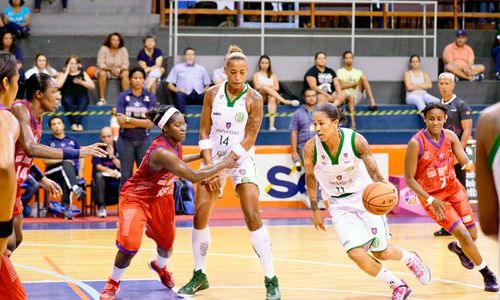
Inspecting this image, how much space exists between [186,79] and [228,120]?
8909 mm

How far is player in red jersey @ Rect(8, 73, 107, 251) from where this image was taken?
244 inches

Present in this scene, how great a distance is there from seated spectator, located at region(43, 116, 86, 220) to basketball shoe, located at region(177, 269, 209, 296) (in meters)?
5.49

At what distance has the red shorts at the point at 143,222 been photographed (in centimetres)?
717

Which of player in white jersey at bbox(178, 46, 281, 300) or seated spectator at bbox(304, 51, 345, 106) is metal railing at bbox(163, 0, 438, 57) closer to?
seated spectator at bbox(304, 51, 345, 106)

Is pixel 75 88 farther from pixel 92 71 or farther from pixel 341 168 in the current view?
pixel 341 168

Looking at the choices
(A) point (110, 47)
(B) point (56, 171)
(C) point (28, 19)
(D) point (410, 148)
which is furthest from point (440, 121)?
(C) point (28, 19)

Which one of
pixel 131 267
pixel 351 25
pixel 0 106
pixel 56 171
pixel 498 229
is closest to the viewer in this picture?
pixel 498 229

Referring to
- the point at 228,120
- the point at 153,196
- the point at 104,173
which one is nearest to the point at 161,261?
the point at 153,196

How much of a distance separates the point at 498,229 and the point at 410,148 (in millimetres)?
5472

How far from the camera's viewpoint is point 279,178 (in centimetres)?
1445

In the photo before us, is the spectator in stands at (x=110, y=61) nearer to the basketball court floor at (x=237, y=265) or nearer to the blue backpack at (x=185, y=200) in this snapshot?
the blue backpack at (x=185, y=200)

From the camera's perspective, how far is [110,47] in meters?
16.4

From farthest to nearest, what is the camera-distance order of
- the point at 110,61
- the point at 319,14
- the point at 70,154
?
1. the point at 319,14
2. the point at 110,61
3. the point at 70,154

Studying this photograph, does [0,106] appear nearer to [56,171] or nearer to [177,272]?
[177,272]
